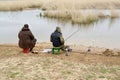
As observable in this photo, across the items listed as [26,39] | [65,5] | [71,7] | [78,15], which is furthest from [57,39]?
[65,5]

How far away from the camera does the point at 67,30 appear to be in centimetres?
2023

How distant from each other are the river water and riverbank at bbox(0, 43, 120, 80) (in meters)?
5.00

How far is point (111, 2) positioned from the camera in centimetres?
3075

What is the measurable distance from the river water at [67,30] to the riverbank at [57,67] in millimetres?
4999

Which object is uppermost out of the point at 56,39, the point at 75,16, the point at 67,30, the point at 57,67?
the point at 56,39

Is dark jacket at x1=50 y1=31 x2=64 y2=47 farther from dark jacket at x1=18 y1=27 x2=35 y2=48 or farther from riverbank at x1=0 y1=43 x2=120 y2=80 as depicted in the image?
dark jacket at x1=18 y1=27 x2=35 y2=48

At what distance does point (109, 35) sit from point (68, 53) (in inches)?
297

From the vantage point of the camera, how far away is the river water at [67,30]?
16756 mm

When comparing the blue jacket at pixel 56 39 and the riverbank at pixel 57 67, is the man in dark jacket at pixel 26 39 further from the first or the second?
the blue jacket at pixel 56 39

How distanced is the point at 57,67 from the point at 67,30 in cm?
1095

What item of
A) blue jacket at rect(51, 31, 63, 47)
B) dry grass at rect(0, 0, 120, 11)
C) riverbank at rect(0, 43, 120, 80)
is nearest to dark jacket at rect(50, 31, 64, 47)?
blue jacket at rect(51, 31, 63, 47)

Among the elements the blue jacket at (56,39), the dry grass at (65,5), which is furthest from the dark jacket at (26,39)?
the dry grass at (65,5)

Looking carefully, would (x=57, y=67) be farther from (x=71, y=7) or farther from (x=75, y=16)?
(x=71, y=7)

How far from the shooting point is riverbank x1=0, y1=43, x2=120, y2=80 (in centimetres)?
871
